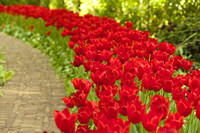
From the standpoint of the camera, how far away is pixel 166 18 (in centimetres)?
698

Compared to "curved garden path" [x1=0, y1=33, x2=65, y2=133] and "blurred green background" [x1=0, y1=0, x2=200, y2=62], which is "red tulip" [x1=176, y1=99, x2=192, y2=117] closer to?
"curved garden path" [x1=0, y1=33, x2=65, y2=133]

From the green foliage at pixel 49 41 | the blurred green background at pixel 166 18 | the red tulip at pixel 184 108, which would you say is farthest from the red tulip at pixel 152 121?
the blurred green background at pixel 166 18

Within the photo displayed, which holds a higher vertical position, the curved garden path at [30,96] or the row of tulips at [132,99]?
the row of tulips at [132,99]

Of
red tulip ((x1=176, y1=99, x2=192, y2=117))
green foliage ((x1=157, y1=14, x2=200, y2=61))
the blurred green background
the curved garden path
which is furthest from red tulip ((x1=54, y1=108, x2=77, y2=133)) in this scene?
green foliage ((x1=157, y1=14, x2=200, y2=61))

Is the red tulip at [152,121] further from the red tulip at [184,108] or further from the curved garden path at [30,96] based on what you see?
the curved garden path at [30,96]

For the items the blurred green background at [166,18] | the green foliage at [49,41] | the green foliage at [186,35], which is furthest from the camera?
the blurred green background at [166,18]

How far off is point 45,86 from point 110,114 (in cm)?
335

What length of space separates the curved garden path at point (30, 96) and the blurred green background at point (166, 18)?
8.50 ft

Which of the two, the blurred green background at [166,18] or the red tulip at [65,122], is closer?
the red tulip at [65,122]

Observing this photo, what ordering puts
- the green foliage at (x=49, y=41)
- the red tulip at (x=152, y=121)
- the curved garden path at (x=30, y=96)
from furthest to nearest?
1. the green foliage at (x=49, y=41)
2. the curved garden path at (x=30, y=96)
3. the red tulip at (x=152, y=121)

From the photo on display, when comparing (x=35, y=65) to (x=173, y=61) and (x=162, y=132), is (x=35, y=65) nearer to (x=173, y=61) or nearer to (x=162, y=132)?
(x=173, y=61)

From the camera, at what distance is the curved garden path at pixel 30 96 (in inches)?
133

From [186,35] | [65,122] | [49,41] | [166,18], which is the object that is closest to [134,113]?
[65,122]

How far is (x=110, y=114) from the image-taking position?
5.11ft
